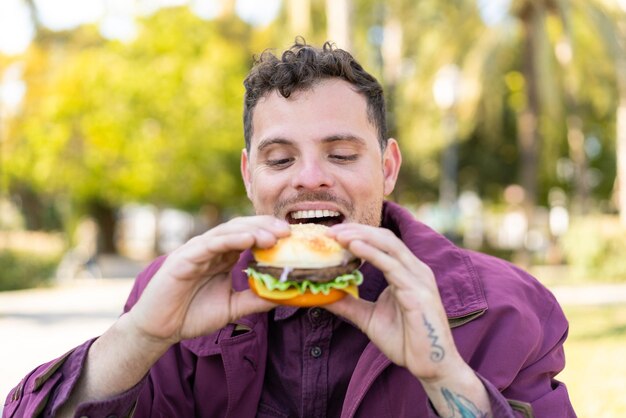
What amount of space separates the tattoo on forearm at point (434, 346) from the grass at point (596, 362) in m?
4.64

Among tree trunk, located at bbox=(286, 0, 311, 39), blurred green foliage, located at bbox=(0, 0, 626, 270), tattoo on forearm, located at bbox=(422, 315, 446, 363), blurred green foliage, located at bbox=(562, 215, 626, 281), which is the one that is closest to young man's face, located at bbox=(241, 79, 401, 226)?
tattoo on forearm, located at bbox=(422, 315, 446, 363)

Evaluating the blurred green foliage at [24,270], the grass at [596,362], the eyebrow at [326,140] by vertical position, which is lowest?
the blurred green foliage at [24,270]

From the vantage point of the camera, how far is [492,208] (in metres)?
51.9

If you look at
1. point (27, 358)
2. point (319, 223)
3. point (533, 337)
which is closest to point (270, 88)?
point (319, 223)

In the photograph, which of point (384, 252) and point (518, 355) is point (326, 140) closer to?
point (384, 252)

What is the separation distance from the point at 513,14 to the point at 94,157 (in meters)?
16.7

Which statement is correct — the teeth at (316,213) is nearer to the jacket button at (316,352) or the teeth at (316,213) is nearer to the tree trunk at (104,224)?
the jacket button at (316,352)

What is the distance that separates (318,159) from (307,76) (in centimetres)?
36

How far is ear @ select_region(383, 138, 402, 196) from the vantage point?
3330 mm

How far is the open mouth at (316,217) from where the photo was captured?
9.55ft

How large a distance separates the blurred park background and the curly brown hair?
12612 mm

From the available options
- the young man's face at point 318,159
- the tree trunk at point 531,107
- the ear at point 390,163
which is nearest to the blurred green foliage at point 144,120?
the tree trunk at point 531,107

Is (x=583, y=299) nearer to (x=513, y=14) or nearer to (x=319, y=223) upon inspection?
(x=513, y=14)

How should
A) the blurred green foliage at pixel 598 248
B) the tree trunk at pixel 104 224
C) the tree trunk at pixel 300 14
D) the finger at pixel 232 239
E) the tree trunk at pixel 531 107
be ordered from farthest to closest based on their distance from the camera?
the tree trunk at pixel 104 224, the tree trunk at pixel 531 107, the blurred green foliage at pixel 598 248, the tree trunk at pixel 300 14, the finger at pixel 232 239
